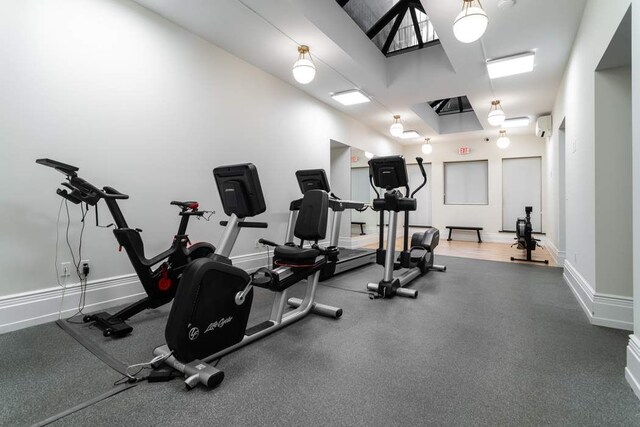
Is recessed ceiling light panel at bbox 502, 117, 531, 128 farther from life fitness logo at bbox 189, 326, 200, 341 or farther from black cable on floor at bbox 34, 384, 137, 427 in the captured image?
black cable on floor at bbox 34, 384, 137, 427

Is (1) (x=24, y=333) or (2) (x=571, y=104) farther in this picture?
(2) (x=571, y=104)

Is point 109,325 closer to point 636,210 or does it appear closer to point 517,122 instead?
point 636,210

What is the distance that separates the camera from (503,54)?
156 inches

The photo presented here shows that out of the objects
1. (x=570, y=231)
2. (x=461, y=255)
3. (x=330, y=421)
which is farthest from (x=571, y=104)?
(x=330, y=421)

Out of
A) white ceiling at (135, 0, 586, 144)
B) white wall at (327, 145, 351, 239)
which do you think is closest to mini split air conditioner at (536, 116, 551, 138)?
white ceiling at (135, 0, 586, 144)

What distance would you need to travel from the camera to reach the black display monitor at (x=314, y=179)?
12.0ft

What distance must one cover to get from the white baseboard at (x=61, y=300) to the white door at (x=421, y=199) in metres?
8.15

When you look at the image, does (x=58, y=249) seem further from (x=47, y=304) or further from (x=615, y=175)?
(x=615, y=175)

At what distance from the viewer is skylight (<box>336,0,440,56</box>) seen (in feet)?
15.2

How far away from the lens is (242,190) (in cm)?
202

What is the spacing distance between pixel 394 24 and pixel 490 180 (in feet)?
17.9

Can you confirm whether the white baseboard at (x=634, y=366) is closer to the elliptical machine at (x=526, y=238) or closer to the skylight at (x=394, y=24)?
the elliptical machine at (x=526, y=238)

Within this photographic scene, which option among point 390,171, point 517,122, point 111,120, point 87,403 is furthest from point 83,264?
point 517,122

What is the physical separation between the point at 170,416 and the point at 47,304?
1890 mm
